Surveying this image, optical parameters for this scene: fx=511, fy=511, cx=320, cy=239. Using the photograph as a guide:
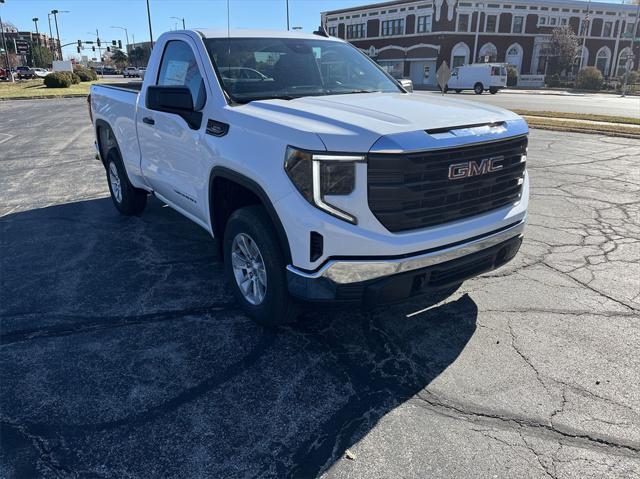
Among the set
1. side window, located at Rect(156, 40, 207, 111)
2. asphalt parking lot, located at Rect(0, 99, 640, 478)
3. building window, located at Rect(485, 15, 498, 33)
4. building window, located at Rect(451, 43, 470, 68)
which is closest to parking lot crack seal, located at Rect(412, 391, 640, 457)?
asphalt parking lot, located at Rect(0, 99, 640, 478)

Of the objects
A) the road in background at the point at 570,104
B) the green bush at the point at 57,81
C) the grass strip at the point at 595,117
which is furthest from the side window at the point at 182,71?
the green bush at the point at 57,81

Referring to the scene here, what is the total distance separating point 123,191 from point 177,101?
2.95 meters

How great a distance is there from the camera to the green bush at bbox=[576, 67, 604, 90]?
45688 millimetres

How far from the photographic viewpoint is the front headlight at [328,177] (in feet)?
9.45

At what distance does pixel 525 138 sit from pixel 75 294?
3.87m

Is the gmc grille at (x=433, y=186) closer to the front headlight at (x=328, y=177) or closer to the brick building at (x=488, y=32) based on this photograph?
the front headlight at (x=328, y=177)

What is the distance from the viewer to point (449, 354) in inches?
137

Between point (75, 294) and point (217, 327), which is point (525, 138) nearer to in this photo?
point (217, 327)

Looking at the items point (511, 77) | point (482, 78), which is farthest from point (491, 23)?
point (482, 78)

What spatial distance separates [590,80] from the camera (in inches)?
1812

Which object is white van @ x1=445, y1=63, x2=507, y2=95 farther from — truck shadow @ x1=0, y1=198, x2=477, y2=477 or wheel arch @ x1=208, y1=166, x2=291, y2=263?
wheel arch @ x1=208, y1=166, x2=291, y2=263

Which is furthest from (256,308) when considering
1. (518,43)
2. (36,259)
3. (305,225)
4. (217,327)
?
(518,43)

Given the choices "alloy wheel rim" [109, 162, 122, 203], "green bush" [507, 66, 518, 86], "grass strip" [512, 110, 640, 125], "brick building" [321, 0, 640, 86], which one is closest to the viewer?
"alloy wheel rim" [109, 162, 122, 203]

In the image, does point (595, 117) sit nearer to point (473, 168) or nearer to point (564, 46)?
point (473, 168)
